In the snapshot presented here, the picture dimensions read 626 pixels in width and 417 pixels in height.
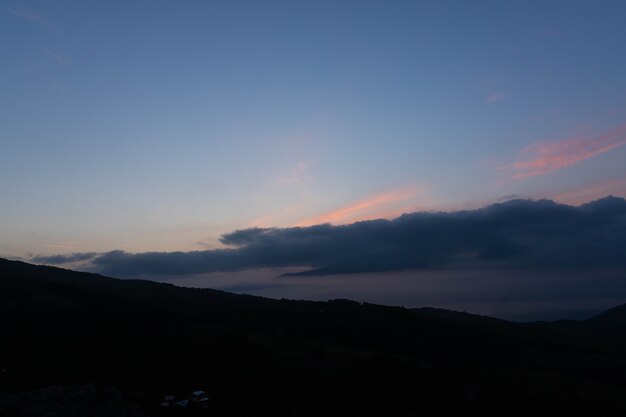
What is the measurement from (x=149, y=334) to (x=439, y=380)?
25603mm

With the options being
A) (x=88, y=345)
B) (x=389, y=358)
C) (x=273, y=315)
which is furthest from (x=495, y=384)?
(x=273, y=315)

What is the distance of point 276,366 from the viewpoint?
3344 cm

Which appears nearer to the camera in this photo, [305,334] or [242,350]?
[242,350]

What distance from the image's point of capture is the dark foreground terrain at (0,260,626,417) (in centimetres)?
2559

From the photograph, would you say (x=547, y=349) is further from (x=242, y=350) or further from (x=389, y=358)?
(x=242, y=350)

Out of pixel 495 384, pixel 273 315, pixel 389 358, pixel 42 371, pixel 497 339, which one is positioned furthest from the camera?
pixel 273 315

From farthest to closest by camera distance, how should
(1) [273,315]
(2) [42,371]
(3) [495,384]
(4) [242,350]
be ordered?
(1) [273,315], (4) [242,350], (2) [42,371], (3) [495,384]

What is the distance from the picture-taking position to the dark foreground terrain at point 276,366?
2559cm

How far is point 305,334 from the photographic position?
176ft

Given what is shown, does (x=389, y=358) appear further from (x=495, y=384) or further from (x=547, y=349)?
(x=547, y=349)

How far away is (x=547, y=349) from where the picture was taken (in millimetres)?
56531

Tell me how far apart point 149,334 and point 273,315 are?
27344 millimetres

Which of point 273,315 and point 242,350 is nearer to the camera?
point 242,350

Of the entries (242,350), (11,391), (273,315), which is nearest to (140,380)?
(11,391)
